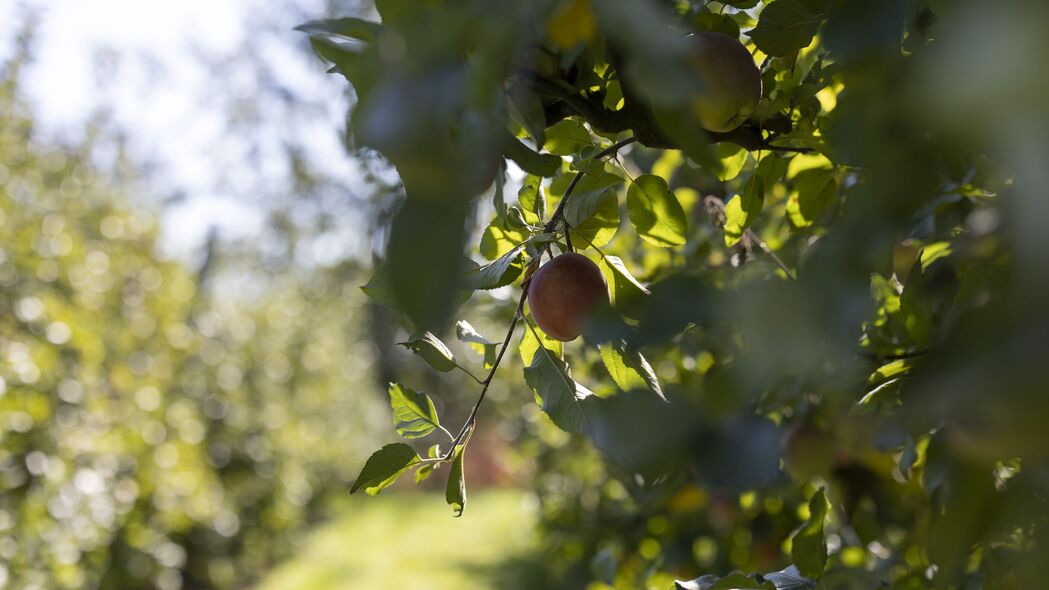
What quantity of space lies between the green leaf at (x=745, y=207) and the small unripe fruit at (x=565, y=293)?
180 millimetres

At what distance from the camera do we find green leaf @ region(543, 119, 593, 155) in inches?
23.8

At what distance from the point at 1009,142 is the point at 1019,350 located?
54 millimetres

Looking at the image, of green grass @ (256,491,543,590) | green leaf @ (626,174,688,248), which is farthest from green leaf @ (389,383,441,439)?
green grass @ (256,491,543,590)

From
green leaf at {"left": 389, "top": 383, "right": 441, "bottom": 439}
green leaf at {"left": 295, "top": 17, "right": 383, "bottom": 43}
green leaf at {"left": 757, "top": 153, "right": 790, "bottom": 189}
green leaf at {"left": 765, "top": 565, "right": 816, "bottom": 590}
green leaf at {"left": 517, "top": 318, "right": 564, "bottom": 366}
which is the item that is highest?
green leaf at {"left": 295, "top": 17, "right": 383, "bottom": 43}

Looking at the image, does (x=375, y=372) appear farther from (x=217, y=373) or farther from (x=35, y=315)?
(x=35, y=315)

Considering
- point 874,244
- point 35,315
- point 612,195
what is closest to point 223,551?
point 35,315

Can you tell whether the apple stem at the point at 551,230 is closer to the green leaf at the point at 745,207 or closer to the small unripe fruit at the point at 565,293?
the small unripe fruit at the point at 565,293

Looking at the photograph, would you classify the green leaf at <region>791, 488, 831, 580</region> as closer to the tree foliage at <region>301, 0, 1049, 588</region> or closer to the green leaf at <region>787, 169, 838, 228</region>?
the tree foliage at <region>301, 0, 1049, 588</region>

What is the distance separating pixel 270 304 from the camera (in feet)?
19.2

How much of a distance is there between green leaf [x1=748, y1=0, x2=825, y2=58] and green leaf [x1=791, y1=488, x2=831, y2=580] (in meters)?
0.38

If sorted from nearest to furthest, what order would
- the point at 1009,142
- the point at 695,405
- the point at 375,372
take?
the point at 1009,142
the point at 695,405
the point at 375,372

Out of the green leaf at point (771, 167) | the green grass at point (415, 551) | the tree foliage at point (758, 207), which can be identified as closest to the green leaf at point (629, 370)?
the tree foliage at point (758, 207)

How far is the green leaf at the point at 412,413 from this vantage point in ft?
2.24

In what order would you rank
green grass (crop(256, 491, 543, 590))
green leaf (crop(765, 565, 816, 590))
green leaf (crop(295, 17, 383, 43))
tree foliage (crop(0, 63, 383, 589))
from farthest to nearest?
green grass (crop(256, 491, 543, 590))
tree foliage (crop(0, 63, 383, 589))
green leaf (crop(765, 565, 816, 590))
green leaf (crop(295, 17, 383, 43))
